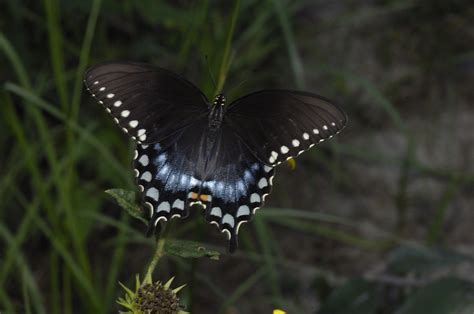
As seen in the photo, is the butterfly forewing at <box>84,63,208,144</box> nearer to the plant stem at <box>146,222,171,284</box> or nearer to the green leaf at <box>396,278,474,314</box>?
the plant stem at <box>146,222,171,284</box>

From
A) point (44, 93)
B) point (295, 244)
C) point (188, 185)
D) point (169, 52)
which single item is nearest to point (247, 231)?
point (295, 244)

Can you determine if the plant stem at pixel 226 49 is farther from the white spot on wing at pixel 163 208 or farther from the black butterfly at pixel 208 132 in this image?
the white spot on wing at pixel 163 208

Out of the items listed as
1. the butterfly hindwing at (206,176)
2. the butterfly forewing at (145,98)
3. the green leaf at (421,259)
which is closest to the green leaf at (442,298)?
the green leaf at (421,259)

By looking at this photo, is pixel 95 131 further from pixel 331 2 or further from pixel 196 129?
pixel 331 2

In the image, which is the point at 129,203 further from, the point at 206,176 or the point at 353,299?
the point at 353,299

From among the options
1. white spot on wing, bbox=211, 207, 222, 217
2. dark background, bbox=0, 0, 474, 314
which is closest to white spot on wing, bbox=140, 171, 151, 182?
white spot on wing, bbox=211, 207, 222, 217

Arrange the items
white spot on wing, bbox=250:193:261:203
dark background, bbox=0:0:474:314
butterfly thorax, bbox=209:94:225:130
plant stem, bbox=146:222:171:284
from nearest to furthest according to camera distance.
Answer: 1. plant stem, bbox=146:222:171:284
2. white spot on wing, bbox=250:193:261:203
3. butterfly thorax, bbox=209:94:225:130
4. dark background, bbox=0:0:474:314
